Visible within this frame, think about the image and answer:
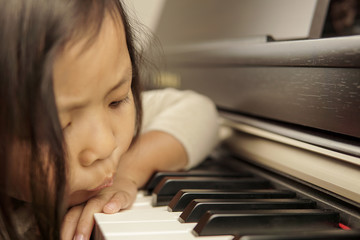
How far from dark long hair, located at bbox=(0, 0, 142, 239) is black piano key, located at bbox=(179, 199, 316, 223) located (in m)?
0.20

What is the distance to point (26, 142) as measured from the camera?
2.07ft

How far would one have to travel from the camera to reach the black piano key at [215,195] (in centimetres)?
75

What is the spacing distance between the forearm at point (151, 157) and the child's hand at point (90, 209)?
10 cm

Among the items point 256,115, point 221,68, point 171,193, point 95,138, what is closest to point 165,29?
point 221,68

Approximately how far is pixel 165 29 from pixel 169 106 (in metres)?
0.72

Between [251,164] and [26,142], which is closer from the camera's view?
[26,142]

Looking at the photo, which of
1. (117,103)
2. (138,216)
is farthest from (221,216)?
(117,103)

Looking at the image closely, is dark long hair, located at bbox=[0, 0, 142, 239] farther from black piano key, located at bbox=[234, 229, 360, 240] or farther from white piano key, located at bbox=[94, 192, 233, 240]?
black piano key, located at bbox=[234, 229, 360, 240]

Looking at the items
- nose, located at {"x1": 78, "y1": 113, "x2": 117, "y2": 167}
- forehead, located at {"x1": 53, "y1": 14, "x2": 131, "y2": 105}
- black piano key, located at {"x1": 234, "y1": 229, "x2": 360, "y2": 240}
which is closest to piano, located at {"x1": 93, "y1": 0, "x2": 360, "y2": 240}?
black piano key, located at {"x1": 234, "y1": 229, "x2": 360, "y2": 240}

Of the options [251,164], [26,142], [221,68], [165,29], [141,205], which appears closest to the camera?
[26,142]

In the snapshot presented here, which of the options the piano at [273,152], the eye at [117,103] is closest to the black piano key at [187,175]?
the piano at [273,152]

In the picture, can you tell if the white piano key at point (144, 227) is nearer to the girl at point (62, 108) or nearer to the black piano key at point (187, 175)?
the girl at point (62, 108)

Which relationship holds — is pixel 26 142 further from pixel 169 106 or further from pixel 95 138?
pixel 169 106

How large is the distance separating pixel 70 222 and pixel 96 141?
19 cm
